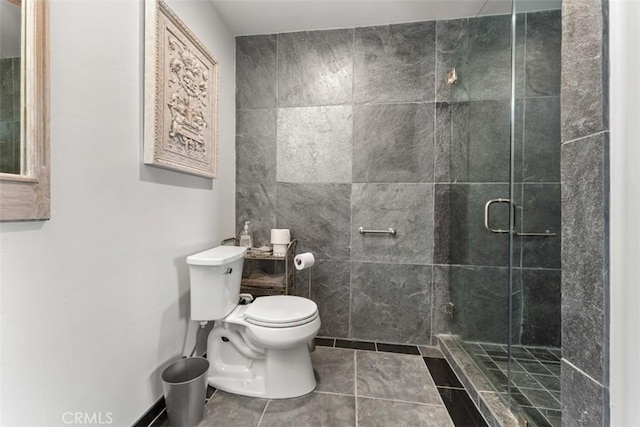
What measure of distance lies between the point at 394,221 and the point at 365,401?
1.17 metres

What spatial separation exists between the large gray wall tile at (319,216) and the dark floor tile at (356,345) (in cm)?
65

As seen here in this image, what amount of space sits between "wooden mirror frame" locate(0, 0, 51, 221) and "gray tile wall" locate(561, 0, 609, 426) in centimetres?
148

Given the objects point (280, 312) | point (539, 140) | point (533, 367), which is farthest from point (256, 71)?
point (533, 367)

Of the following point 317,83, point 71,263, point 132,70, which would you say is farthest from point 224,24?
point 71,263

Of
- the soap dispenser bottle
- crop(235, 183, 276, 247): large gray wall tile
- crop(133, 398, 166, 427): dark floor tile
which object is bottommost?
crop(133, 398, 166, 427): dark floor tile

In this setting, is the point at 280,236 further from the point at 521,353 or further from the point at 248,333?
the point at 521,353

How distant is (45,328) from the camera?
86 cm

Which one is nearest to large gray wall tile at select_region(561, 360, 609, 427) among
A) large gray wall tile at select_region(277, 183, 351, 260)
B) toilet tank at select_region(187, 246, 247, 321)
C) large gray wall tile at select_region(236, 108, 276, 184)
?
toilet tank at select_region(187, 246, 247, 321)

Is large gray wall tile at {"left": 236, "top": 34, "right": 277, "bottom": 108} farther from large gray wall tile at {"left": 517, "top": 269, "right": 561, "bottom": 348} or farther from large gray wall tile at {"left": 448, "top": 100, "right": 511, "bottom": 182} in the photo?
large gray wall tile at {"left": 517, "top": 269, "right": 561, "bottom": 348}

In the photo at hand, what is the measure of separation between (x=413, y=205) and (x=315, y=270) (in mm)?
909

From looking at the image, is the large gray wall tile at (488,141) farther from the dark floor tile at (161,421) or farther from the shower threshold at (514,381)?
the dark floor tile at (161,421)

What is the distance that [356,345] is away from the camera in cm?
205

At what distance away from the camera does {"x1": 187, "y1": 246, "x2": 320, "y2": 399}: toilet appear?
142cm

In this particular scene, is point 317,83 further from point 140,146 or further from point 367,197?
point 140,146
